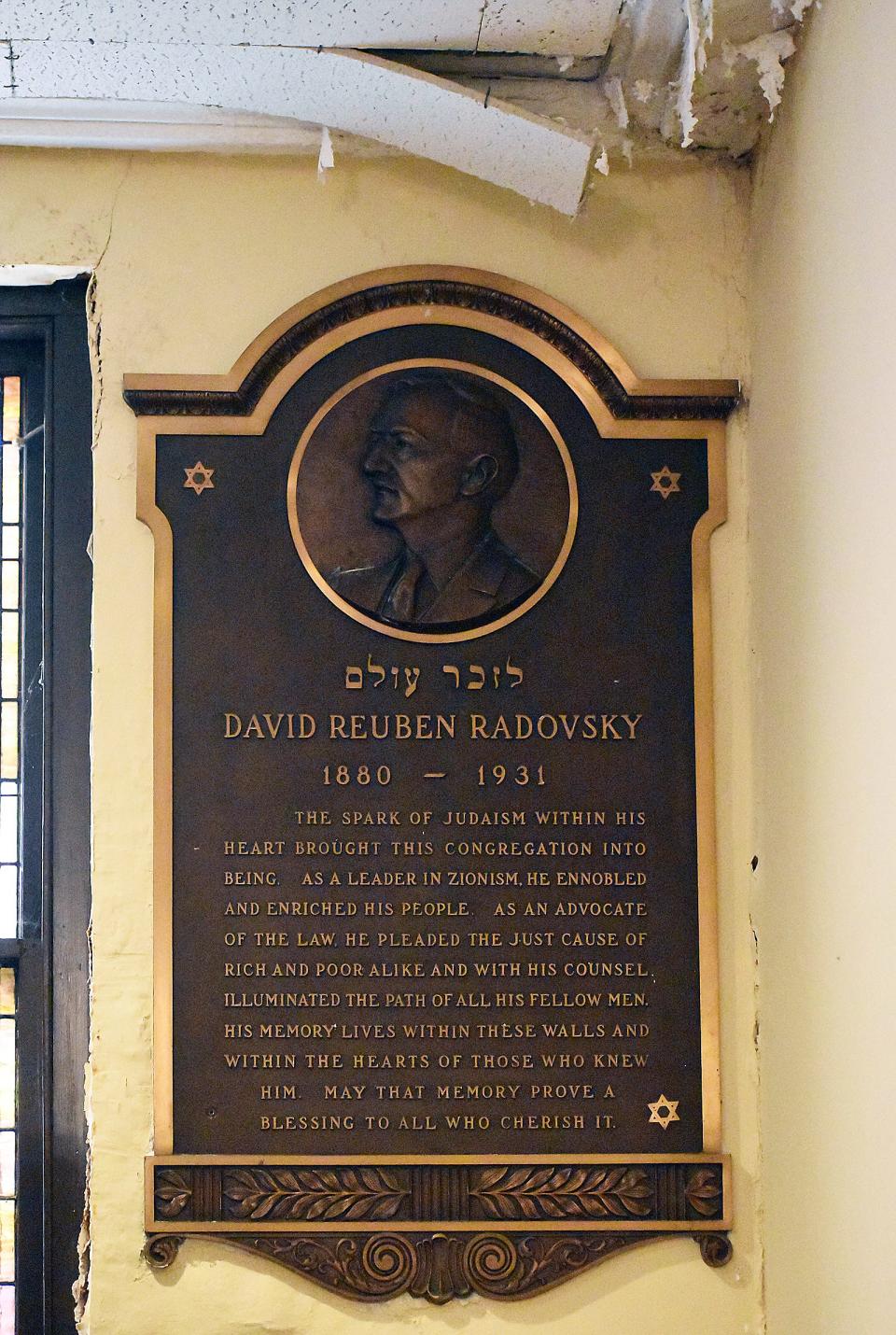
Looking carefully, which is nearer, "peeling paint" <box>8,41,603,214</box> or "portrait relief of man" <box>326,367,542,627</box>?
"peeling paint" <box>8,41,603,214</box>

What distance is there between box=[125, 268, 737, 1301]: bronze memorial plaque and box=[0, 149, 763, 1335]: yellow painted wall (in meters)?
0.06

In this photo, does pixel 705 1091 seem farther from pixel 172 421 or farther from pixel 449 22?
pixel 449 22

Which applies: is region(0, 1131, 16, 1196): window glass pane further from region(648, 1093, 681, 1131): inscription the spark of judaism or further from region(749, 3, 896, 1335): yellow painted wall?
region(749, 3, 896, 1335): yellow painted wall

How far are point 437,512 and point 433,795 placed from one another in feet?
1.74

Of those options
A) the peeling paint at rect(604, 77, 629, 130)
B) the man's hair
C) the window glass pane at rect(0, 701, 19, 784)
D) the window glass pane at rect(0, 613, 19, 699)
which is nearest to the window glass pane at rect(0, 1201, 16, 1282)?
the window glass pane at rect(0, 701, 19, 784)

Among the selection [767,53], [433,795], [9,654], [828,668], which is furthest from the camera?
[9,654]

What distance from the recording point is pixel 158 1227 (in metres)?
2.26

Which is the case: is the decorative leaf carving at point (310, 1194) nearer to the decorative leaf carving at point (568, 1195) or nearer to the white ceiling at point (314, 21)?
the decorative leaf carving at point (568, 1195)

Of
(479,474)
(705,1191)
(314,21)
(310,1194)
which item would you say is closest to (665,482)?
(479,474)

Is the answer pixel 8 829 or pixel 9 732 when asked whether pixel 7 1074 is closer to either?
pixel 8 829

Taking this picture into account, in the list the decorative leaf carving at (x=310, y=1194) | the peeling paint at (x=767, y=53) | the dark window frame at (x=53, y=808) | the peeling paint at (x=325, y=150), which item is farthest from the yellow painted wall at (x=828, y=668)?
the dark window frame at (x=53, y=808)

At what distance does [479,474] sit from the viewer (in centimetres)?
243

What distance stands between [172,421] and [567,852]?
3.59 feet

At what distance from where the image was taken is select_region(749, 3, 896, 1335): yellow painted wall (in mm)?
1799
